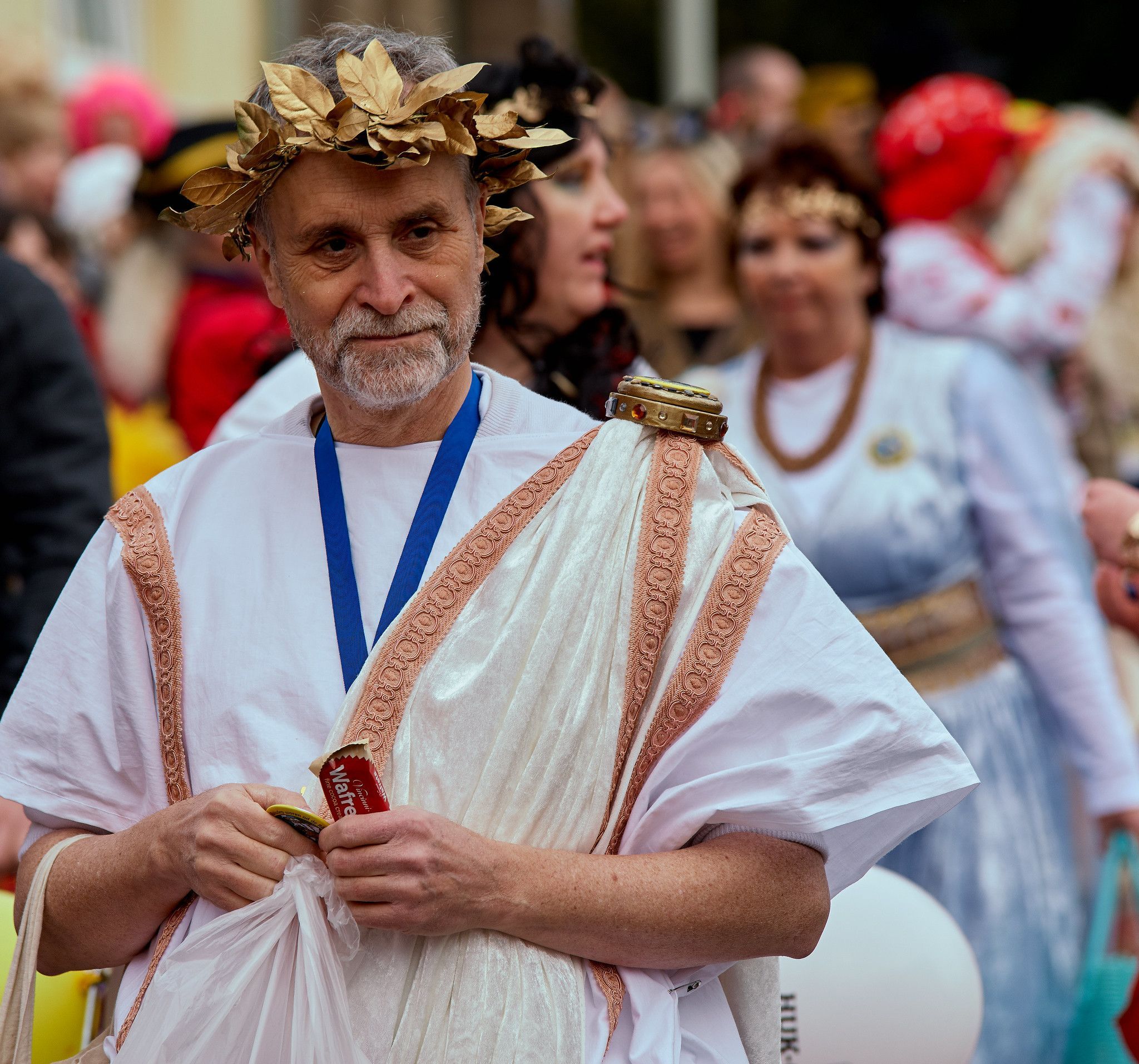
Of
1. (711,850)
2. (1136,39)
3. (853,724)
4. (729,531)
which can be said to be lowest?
(1136,39)

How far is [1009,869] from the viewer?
432 centimetres

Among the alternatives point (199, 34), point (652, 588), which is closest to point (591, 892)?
point (652, 588)

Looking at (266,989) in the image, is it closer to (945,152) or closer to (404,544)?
(404,544)

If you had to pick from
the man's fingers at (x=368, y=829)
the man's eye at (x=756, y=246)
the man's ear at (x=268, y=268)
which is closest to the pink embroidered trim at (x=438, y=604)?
the man's fingers at (x=368, y=829)

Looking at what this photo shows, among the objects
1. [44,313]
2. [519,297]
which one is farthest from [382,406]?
[44,313]

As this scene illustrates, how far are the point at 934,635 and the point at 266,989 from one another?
2.62 meters

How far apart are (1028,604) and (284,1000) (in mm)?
2751

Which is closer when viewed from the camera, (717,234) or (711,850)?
(711,850)

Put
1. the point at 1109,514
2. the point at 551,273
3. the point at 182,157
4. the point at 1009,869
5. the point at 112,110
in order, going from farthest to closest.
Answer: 1. the point at 112,110
2. the point at 182,157
3. the point at 1009,869
4. the point at 551,273
5. the point at 1109,514

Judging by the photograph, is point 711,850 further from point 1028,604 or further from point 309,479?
point 1028,604

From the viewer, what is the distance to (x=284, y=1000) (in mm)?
2092

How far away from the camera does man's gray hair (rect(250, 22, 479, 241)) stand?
2344mm

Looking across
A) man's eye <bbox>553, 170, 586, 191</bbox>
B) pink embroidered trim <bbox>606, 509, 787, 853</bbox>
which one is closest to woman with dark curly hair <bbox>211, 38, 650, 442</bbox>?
man's eye <bbox>553, 170, 586, 191</bbox>

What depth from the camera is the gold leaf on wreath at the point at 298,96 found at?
87.7 inches
